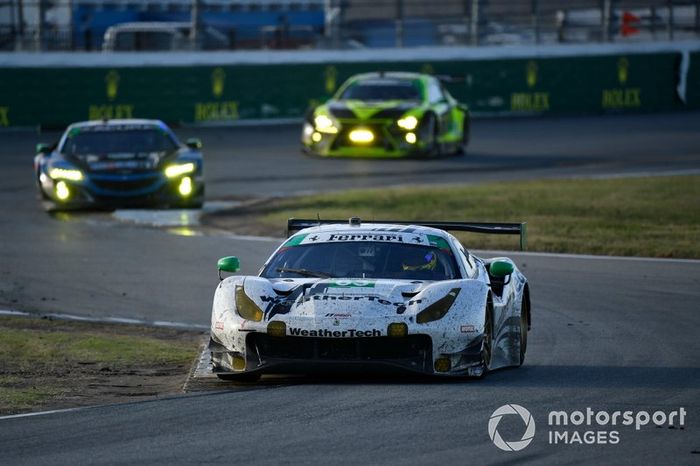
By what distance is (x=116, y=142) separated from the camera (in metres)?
21.8

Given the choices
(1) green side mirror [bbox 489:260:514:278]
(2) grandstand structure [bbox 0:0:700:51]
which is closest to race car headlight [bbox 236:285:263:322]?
(1) green side mirror [bbox 489:260:514:278]

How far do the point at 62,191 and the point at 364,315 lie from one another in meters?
12.4

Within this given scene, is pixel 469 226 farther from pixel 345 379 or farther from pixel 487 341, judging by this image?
pixel 345 379

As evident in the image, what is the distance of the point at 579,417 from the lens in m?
8.12

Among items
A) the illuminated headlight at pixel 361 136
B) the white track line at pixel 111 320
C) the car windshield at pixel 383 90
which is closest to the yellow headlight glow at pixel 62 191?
the white track line at pixel 111 320

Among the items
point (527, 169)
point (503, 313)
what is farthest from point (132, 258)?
point (527, 169)

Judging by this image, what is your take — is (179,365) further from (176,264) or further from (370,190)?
(370,190)

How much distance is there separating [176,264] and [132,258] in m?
0.64

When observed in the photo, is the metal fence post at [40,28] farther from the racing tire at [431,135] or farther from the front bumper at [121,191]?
the front bumper at [121,191]

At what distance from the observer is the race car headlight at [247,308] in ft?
31.4

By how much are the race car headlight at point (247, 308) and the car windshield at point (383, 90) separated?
1884 cm
